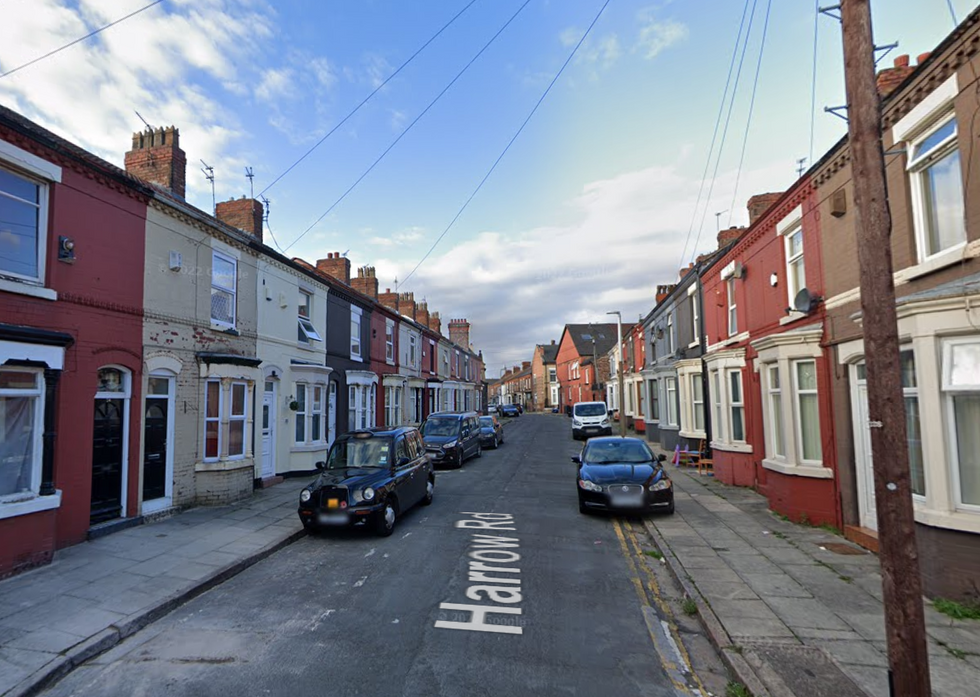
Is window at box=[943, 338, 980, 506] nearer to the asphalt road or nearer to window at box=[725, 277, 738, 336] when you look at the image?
the asphalt road

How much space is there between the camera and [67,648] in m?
4.89

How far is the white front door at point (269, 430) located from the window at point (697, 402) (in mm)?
13806

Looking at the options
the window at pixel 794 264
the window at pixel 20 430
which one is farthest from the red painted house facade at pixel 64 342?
the window at pixel 794 264

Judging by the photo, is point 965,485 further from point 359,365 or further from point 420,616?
point 359,365

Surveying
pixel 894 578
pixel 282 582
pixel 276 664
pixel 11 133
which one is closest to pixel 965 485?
pixel 894 578

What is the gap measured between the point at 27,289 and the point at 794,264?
533 inches

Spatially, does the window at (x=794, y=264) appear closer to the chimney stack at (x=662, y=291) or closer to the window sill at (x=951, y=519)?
the window sill at (x=951, y=519)

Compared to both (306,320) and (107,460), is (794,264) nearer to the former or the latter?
(107,460)

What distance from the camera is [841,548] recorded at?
7887 millimetres

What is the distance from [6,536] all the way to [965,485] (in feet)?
38.4

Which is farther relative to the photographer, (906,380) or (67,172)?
(67,172)

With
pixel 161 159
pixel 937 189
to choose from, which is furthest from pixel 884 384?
pixel 161 159

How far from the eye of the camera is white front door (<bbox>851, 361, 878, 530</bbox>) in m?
8.23

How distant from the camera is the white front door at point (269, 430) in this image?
14.1 meters
